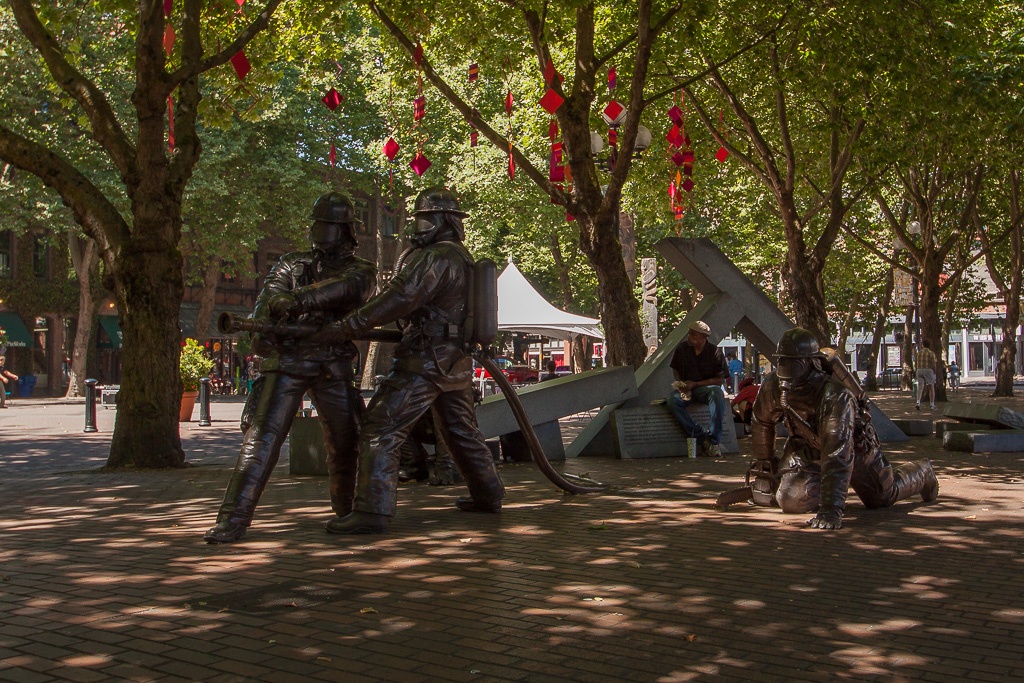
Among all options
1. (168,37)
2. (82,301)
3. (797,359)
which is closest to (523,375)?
(82,301)

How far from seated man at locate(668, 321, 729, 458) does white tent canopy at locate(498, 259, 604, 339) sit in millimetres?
13962

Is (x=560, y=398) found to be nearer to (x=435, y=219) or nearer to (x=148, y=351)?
(x=148, y=351)

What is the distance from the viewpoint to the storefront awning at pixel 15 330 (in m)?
43.4

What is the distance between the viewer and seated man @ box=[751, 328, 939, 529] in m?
8.02

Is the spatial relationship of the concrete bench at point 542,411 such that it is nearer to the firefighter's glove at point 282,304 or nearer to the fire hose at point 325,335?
the fire hose at point 325,335

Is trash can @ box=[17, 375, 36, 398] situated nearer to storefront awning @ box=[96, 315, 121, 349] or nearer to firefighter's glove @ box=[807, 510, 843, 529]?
storefront awning @ box=[96, 315, 121, 349]

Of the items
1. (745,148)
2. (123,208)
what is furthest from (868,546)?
(123,208)

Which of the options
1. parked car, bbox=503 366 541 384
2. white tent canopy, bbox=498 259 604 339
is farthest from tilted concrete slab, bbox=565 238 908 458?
parked car, bbox=503 366 541 384

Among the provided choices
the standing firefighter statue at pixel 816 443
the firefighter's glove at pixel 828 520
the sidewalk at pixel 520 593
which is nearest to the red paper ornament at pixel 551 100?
the sidewalk at pixel 520 593

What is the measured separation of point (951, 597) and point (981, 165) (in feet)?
82.0

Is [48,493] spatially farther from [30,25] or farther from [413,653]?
[413,653]

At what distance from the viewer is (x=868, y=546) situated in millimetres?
7320

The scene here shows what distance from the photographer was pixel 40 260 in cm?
4562

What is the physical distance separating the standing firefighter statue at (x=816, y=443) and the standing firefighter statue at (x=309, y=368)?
2883 millimetres
